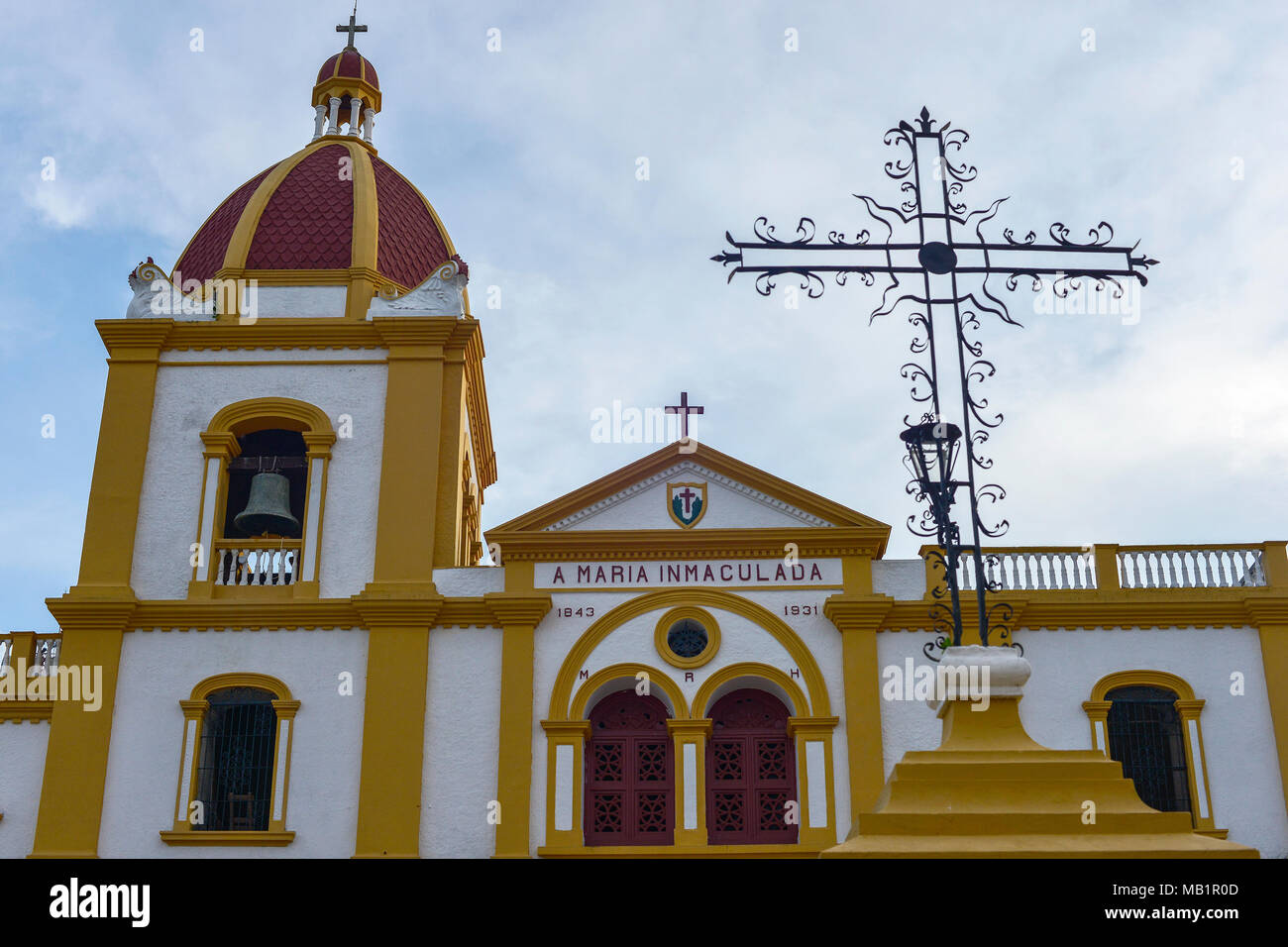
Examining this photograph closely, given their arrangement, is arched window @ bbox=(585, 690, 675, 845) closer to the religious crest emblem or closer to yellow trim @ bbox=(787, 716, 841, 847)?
yellow trim @ bbox=(787, 716, 841, 847)

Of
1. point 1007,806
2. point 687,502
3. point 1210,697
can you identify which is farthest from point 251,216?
point 1007,806

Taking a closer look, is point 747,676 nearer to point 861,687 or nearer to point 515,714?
point 861,687

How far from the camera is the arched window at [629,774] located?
1569 centimetres

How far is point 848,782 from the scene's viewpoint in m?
15.5

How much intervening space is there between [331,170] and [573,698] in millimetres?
8730

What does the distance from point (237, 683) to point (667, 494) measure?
18.0 ft

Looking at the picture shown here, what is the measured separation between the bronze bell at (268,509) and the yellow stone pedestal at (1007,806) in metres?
11.9

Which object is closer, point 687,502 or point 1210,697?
point 1210,697

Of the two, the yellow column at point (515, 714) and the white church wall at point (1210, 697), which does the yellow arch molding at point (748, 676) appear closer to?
the yellow column at point (515, 714)

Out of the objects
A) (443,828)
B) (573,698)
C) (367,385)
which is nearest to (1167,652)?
(573,698)

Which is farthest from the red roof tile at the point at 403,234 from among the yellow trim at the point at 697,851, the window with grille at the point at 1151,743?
the window with grille at the point at 1151,743

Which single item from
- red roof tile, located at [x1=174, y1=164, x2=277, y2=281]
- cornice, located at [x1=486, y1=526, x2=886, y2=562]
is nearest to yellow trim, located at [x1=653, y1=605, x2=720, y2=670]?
cornice, located at [x1=486, y1=526, x2=886, y2=562]

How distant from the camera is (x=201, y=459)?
685 inches
